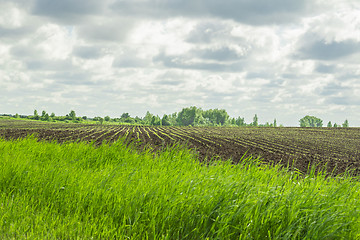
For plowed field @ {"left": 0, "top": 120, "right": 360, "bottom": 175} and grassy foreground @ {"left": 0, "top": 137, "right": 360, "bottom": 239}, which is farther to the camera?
plowed field @ {"left": 0, "top": 120, "right": 360, "bottom": 175}

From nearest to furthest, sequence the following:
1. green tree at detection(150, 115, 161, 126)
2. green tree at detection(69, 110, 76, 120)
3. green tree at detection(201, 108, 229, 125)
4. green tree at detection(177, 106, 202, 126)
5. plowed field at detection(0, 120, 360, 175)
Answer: plowed field at detection(0, 120, 360, 175)
green tree at detection(69, 110, 76, 120)
green tree at detection(150, 115, 161, 126)
green tree at detection(177, 106, 202, 126)
green tree at detection(201, 108, 229, 125)

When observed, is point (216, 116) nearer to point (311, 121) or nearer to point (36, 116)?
point (311, 121)

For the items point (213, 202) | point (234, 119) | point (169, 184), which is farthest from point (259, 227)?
point (234, 119)

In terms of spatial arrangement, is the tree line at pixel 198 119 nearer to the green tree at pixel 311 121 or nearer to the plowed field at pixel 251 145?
the green tree at pixel 311 121

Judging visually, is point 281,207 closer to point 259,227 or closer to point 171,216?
point 259,227

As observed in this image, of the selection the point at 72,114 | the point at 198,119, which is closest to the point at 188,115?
the point at 198,119

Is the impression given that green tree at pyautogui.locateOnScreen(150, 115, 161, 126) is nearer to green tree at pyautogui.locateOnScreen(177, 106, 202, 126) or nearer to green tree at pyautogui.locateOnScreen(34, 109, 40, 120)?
green tree at pyautogui.locateOnScreen(177, 106, 202, 126)

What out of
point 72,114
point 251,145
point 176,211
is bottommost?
point 251,145

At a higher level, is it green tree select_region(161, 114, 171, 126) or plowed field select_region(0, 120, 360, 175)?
green tree select_region(161, 114, 171, 126)

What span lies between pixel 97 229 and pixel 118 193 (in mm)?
861

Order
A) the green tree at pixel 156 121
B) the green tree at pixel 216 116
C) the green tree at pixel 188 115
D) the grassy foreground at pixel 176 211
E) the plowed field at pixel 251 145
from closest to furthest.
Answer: the grassy foreground at pixel 176 211
the plowed field at pixel 251 145
the green tree at pixel 156 121
the green tree at pixel 188 115
the green tree at pixel 216 116

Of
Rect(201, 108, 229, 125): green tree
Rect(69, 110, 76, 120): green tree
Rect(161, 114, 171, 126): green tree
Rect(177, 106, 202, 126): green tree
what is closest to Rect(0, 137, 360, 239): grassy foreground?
Rect(69, 110, 76, 120): green tree

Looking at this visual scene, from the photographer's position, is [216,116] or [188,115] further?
[216,116]

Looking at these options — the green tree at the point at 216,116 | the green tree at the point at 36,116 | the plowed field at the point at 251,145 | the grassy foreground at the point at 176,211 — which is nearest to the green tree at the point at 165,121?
the green tree at the point at 216,116
